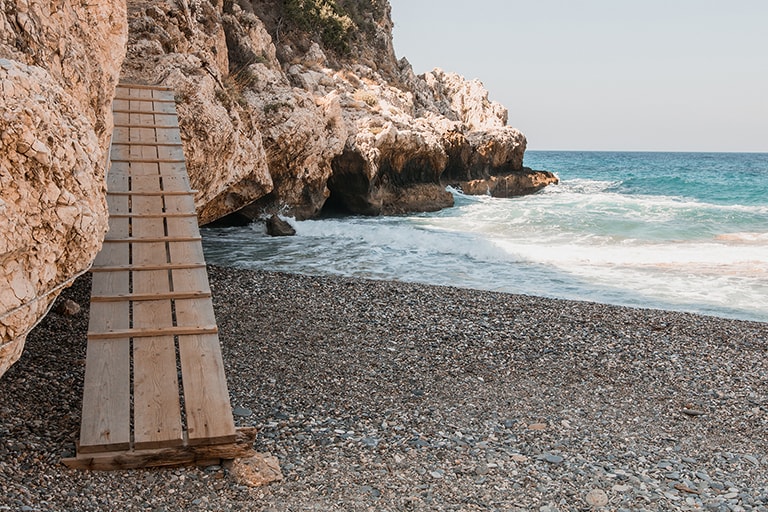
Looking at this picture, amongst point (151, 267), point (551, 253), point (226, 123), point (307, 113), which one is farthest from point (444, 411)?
point (307, 113)

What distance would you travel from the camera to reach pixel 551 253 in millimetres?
16688

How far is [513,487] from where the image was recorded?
190 inches

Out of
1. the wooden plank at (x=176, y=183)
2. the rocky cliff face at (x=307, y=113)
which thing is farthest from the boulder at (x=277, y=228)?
the wooden plank at (x=176, y=183)

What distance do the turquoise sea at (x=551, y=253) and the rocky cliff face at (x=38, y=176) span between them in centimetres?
893

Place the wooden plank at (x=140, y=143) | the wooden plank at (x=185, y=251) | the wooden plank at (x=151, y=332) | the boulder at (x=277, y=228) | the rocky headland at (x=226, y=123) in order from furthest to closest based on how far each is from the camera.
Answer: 1. the boulder at (x=277, y=228)
2. the wooden plank at (x=140, y=143)
3. the wooden plank at (x=185, y=251)
4. the wooden plank at (x=151, y=332)
5. the rocky headland at (x=226, y=123)

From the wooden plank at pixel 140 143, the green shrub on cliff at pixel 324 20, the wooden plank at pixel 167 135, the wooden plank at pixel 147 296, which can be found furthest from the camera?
the green shrub on cliff at pixel 324 20

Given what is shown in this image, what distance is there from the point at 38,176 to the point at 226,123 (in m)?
8.23

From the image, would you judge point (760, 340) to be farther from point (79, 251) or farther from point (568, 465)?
point (79, 251)

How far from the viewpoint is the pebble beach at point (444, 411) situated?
4531 millimetres

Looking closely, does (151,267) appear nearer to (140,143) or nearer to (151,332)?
(151,332)

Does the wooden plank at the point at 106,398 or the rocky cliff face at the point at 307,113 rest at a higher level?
the rocky cliff face at the point at 307,113

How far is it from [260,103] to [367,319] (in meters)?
9.66

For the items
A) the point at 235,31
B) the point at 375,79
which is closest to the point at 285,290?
the point at 235,31

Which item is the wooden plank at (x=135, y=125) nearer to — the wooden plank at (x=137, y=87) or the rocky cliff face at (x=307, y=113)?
the wooden plank at (x=137, y=87)
